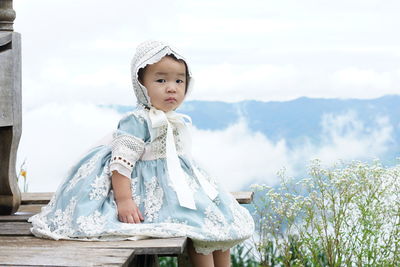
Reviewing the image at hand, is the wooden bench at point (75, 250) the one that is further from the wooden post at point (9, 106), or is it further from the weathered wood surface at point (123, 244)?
the wooden post at point (9, 106)

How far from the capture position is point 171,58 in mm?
3871

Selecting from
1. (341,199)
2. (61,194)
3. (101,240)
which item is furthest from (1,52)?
(341,199)

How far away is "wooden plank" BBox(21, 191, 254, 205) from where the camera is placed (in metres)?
4.61

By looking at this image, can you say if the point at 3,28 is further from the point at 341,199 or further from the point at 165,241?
the point at 341,199

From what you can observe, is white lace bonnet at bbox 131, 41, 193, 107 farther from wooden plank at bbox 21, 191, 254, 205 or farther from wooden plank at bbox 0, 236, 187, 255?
wooden plank at bbox 21, 191, 254, 205

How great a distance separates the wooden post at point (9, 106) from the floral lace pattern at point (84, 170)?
0.75 m

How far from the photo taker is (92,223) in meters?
3.65

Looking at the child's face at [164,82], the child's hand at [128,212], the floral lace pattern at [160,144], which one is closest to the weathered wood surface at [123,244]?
the child's hand at [128,212]

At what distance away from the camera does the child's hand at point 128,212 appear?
3.66 meters

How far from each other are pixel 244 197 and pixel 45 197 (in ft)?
4.14

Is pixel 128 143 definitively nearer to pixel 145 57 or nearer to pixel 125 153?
pixel 125 153

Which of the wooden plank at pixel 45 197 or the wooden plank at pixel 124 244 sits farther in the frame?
the wooden plank at pixel 45 197

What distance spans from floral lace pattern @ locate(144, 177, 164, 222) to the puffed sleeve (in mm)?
112

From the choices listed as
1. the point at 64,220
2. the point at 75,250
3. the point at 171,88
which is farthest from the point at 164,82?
the point at 75,250
